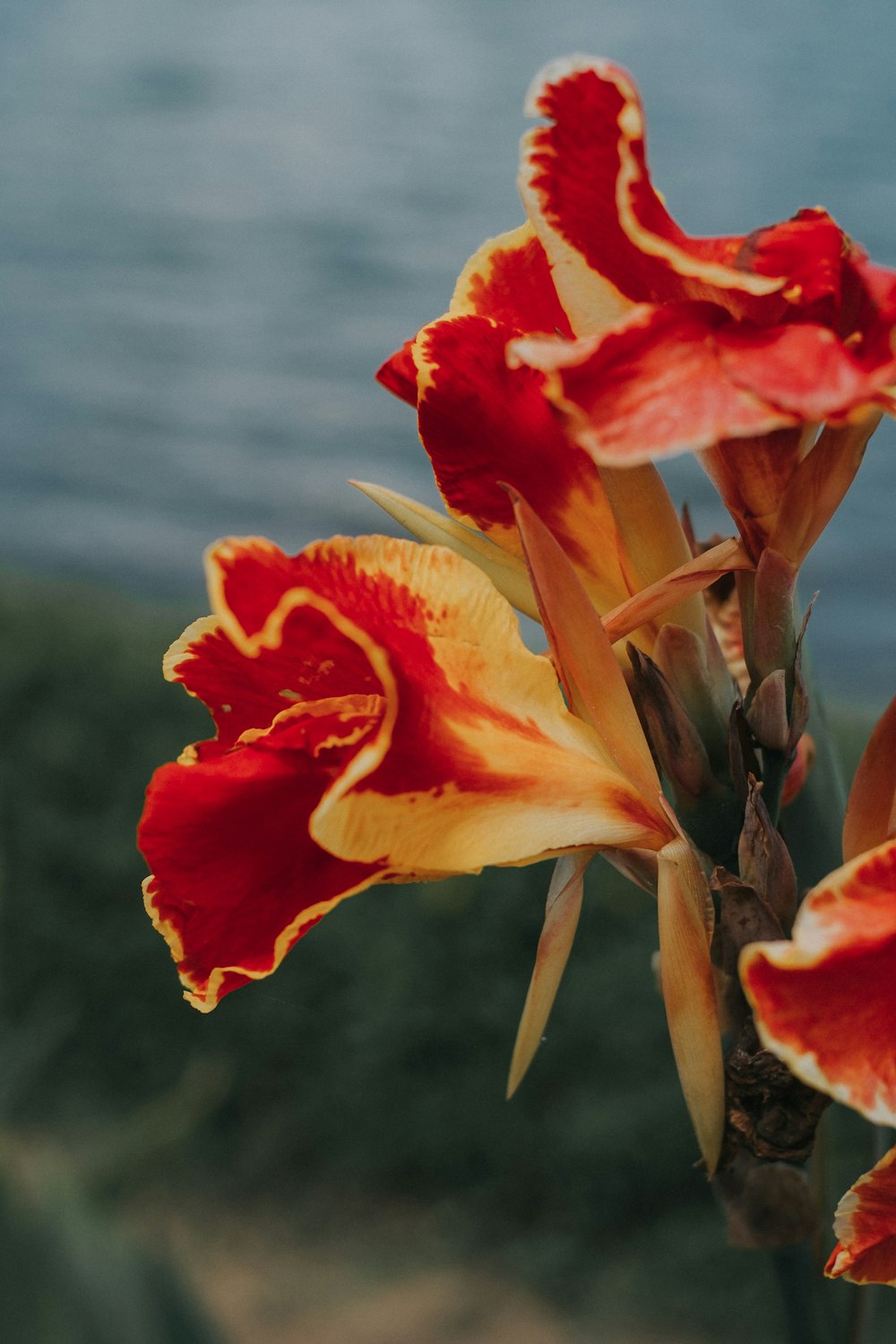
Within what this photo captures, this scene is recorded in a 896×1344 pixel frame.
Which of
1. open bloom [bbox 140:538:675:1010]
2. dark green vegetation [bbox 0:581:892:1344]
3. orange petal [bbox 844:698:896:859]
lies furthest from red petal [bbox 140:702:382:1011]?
dark green vegetation [bbox 0:581:892:1344]

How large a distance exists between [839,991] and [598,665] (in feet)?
0.28

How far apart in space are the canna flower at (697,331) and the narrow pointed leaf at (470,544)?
0.06 metres

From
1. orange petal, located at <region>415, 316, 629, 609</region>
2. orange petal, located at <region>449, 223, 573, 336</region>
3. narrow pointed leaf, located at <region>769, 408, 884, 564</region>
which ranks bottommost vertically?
narrow pointed leaf, located at <region>769, 408, 884, 564</region>

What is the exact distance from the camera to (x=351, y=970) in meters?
1.11

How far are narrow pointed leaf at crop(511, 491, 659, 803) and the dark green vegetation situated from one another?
74 cm

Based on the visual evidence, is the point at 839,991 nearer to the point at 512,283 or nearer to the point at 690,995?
the point at 690,995

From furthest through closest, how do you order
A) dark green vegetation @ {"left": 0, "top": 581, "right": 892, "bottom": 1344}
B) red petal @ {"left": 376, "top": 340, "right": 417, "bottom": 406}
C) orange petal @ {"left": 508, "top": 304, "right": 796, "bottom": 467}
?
dark green vegetation @ {"left": 0, "top": 581, "right": 892, "bottom": 1344} < red petal @ {"left": 376, "top": 340, "right": 417, "bottom": 406} < orange petal @ {"left": 508, "top": 304, "right": 796, "bottom": 467}

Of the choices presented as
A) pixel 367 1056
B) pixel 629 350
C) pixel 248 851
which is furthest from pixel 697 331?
pixel 367 1056

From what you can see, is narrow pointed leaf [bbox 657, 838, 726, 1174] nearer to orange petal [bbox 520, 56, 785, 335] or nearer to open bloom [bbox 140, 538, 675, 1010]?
open bloom [bbox 140, 538, 675, 1010]

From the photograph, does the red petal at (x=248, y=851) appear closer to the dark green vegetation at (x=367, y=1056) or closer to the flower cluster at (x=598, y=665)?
the flower cluster at (x=598, y=665)

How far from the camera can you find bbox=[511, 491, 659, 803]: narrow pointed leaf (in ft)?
0.82

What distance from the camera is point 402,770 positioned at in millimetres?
225

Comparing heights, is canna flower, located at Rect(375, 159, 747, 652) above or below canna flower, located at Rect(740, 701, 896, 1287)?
above

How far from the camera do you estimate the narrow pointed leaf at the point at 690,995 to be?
25 cm
